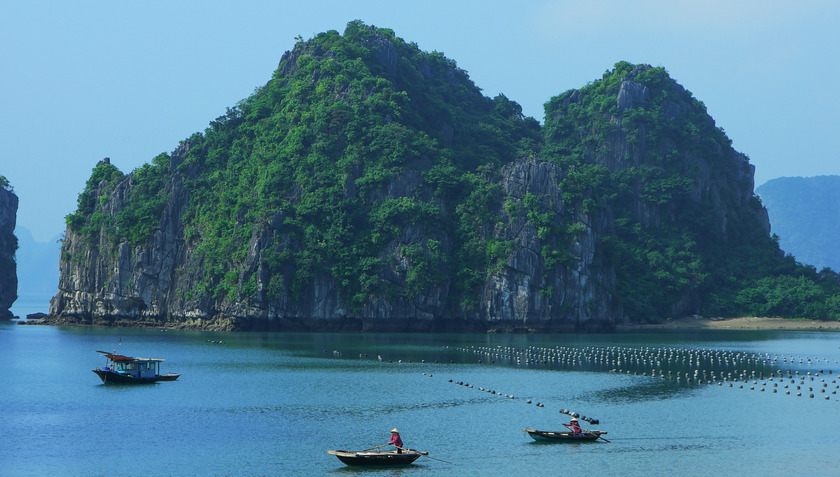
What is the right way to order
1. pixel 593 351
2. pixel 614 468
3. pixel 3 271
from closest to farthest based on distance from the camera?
1. pixel 614 468
2. pixel 593 351
3. pixel 3 271

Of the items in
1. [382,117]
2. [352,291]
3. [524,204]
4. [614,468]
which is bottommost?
[614,468]

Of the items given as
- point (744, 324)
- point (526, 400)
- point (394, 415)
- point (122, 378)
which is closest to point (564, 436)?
point (394, 415)

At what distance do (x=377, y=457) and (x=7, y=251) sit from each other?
114 metres

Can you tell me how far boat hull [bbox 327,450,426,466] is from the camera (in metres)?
38.8

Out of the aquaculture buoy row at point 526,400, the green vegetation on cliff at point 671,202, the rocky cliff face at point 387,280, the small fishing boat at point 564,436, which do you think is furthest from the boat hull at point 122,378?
the green vegetation on cliff at point 671,202

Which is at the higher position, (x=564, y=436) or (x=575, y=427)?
(x=575, y=427)

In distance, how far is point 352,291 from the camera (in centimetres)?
11300

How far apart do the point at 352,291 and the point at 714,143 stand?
232 feet

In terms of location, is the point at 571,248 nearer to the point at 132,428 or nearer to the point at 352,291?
the point at 352,291

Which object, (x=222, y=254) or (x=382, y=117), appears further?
(x=382, y=117)

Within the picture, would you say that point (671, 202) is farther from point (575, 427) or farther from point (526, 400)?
point (575, 427)

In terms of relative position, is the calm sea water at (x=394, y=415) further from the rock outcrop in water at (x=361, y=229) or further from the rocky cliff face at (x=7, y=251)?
the rocky cliff face at (x=7, y=251)

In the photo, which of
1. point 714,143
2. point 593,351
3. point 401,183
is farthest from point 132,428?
point 714,143

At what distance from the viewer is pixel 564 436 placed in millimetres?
43906
